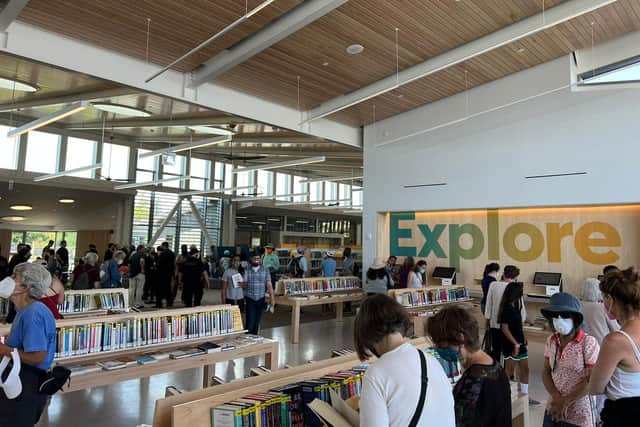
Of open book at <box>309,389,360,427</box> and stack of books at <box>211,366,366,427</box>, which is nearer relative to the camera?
open book at <box>309,389,360,427</box>

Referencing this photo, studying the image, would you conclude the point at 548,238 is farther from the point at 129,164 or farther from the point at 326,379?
the point at 129,164

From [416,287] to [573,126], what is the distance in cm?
446

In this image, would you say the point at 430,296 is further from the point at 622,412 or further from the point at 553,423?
the point at 622,412

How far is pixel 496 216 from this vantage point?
938 cm

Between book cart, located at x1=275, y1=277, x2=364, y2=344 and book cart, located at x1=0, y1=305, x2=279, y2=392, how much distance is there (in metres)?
2.87

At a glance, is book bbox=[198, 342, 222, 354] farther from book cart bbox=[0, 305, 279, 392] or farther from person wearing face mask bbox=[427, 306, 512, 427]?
person wearing face mask bbox=[427, 306, 512, 427]

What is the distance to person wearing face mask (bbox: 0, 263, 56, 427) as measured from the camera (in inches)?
93.4

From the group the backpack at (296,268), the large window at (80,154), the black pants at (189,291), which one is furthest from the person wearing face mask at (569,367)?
the large window at (80,154)

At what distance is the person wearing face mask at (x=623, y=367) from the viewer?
190 centimetres

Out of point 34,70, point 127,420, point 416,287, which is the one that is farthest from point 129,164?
point 127,420

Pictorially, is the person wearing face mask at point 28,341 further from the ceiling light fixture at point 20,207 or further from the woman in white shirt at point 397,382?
the ceiling light fixture at point 20,207

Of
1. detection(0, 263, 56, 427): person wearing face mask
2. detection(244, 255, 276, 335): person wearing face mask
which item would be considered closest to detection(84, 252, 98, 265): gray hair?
detection(244, 255, 276, 335): person wearing face mask

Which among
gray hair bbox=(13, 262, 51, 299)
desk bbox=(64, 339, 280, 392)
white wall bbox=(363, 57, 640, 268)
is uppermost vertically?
white wall bbox=(363, 57, 640, 268)

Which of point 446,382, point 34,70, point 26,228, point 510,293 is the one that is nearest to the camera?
point 446,382
